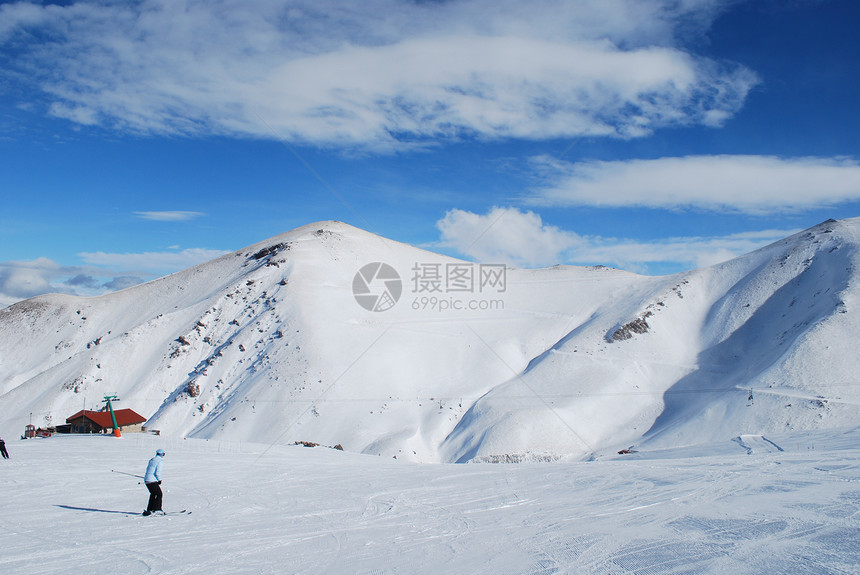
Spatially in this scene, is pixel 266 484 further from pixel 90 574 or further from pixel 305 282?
pixel 305 282

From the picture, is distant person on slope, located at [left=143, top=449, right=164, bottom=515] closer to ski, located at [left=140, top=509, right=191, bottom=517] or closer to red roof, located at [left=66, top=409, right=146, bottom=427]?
ski, located at [left=140, top=509, right=191, bottom=517]

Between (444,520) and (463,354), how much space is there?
1812 inches

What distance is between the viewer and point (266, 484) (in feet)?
56.7

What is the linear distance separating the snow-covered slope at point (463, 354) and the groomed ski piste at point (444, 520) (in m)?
22.7

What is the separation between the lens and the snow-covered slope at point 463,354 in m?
42.1

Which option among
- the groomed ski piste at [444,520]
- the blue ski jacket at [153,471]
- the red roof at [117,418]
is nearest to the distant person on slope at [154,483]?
the blue ski jacket at [153,471]

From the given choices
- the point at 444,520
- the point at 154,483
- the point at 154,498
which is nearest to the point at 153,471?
the point at 154,483

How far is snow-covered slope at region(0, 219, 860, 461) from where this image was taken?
4206 cm

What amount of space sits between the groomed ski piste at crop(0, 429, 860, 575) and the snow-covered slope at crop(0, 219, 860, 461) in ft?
74.4

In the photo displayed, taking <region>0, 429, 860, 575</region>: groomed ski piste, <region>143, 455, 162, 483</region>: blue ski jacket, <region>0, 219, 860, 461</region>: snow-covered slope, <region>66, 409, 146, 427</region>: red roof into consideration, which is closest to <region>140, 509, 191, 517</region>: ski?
<region>0, 429, 860, 575</region>: groomed ski piste

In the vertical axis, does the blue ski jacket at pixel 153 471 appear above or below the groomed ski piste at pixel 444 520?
above

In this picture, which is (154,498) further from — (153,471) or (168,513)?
(153,471)

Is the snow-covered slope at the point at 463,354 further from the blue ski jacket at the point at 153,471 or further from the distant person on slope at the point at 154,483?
the blue ski jacket at the point at 153,471

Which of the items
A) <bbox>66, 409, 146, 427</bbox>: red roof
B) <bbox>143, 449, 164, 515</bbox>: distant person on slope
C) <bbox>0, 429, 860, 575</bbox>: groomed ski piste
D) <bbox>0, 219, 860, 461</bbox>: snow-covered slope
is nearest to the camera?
<bbox>0, 429, 860, 575</bbox>: groomed ski piste
